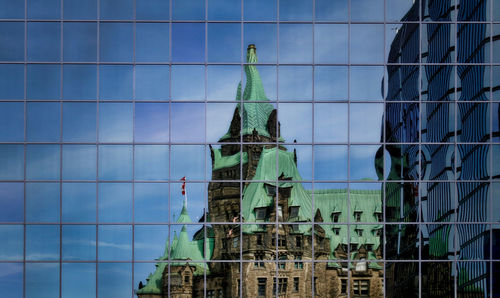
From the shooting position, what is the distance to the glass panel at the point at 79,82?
2586cm

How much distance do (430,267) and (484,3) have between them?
11.7m

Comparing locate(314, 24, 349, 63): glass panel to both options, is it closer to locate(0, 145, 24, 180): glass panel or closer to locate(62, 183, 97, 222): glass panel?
locate(62, 183, 97, 222): glass panel

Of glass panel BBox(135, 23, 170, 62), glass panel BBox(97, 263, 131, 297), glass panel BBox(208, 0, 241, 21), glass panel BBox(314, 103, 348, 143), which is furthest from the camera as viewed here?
glass panel BBox(208, 0, 241, 21)

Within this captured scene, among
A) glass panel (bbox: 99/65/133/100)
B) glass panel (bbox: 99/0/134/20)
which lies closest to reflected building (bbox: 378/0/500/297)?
glass panel (bbox: 99/65/133/100)

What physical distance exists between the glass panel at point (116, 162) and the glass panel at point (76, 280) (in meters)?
4.03

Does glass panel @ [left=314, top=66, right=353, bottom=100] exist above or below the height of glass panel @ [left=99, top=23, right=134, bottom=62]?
below

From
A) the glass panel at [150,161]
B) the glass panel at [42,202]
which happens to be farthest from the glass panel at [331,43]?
the glass panel at [42,202]

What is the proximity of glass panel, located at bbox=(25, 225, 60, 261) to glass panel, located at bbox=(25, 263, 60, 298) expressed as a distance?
0.34 meters

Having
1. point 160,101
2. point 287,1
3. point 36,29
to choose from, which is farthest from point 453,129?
point 36,29

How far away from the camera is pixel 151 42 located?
85.0 feet

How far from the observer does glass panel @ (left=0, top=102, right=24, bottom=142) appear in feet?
85.0

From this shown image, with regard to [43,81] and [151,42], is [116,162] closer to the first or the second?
[43,81]

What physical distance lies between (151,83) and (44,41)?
5.14 meters

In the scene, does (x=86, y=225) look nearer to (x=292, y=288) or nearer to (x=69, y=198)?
(x=69, y=198)
